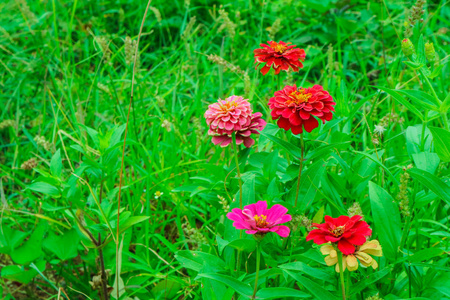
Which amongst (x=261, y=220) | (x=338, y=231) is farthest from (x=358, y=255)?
(x=261, y=220)

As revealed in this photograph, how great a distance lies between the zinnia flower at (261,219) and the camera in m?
0.81

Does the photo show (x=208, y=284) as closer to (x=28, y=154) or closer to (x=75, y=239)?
(x=75, y=239)

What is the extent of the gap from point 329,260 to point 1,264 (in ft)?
3.72

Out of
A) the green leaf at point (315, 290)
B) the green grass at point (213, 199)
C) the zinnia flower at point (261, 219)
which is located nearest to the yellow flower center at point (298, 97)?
the green grass at point (213, 199)

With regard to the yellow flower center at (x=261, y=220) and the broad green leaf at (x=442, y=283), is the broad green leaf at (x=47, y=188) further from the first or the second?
the broad green leaf at (x=442, y=283)

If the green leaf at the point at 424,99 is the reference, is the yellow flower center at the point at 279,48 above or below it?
above

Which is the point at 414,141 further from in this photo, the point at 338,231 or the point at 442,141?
the point at 338,231

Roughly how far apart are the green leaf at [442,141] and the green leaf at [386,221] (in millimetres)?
148

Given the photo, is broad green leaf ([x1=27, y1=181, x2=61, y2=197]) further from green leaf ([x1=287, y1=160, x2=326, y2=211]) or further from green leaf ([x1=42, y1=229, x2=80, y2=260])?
green leaf ([x1=287, y1=160, x2=326, y2=211])

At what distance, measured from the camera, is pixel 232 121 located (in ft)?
3.32

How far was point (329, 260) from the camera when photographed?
83 centimetres

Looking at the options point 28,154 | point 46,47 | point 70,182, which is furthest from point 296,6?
point 70,182

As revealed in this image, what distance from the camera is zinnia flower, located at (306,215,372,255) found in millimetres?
764

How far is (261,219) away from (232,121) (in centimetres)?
26
